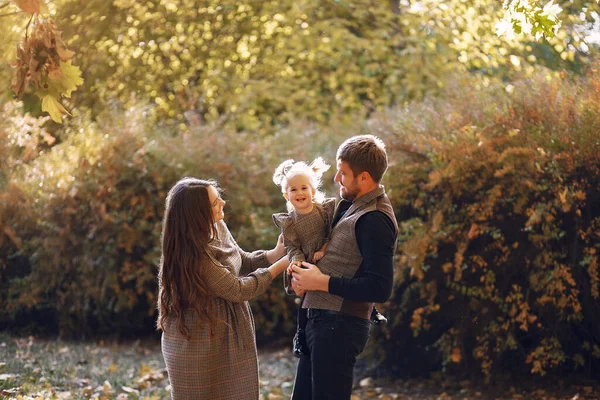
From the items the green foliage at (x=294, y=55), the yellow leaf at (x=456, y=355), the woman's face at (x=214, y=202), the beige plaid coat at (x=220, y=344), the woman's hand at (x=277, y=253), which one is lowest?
the yellow leaf at (x=456, y=355)

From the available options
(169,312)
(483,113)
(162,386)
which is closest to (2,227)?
(162,386)

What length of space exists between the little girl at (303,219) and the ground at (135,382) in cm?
283

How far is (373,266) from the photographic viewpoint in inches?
138

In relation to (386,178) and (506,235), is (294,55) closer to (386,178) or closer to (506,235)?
(386,178)

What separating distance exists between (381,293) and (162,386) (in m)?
4.19

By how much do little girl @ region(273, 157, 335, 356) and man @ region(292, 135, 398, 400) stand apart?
83 mm

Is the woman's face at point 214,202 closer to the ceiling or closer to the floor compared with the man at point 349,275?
closer to the ceiling

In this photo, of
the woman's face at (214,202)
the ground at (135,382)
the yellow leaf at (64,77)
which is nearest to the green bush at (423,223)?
the ground at (135,382)

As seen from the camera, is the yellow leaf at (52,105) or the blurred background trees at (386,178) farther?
the blurred background trees at (386,178)

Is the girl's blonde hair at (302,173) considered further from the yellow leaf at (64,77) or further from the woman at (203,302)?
the yellow leaf at (64,77)

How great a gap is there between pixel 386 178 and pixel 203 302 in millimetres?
3945

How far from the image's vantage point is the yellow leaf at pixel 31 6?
3.87m

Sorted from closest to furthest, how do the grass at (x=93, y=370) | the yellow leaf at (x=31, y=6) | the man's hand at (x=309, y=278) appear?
the man's hand at (x=309, y=278) < the yellow leaf at (x=31, y=6) < the grass at (x=93, y=370)

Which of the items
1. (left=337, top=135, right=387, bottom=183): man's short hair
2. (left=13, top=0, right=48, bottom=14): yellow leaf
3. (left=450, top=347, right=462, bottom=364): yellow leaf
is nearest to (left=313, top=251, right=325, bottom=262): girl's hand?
(left=337, top=135, right=387, bottom=183): man's short hair
